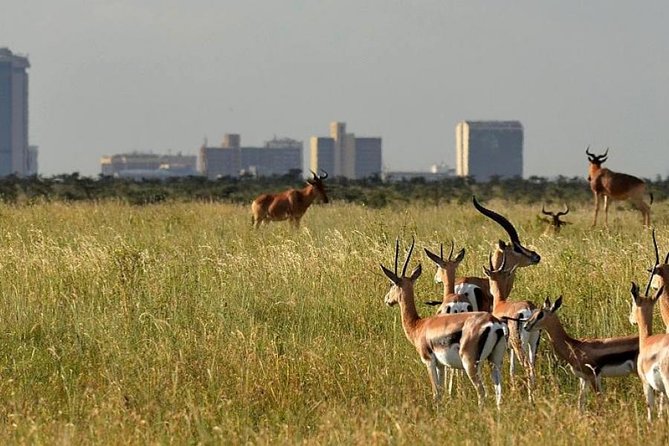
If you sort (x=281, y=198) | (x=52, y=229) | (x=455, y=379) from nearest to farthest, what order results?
(x=455, y=379) < (x=52, y=229) < (x=281, y=198)

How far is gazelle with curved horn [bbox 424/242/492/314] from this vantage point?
767 centimetres

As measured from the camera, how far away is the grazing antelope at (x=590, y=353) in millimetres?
6758

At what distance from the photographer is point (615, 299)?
369 inches

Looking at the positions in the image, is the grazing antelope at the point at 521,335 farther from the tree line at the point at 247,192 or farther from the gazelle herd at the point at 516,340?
the tree line at the point at 247,192

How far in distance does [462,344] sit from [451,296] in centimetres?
123

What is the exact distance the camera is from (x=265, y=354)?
26.0ft

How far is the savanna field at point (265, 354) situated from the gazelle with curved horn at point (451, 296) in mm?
426

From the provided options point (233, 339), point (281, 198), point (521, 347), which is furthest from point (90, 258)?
point (281, 198)

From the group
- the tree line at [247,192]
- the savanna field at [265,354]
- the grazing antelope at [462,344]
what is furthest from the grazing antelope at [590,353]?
the tree line at [247,192]

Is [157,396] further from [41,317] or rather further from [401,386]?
[41,317]

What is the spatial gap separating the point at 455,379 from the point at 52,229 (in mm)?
10108

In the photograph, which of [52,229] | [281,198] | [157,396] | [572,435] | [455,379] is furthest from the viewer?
[281,198]

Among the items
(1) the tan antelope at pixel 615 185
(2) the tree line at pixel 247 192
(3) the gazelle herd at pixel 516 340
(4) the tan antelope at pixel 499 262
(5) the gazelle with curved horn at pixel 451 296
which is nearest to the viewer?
(3) the gazelle herd at pixel 516 340

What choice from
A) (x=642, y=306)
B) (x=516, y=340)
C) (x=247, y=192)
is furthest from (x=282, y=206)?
(x=247, y=192)
